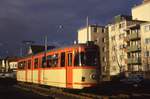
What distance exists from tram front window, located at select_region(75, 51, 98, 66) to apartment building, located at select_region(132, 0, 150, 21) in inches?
2676

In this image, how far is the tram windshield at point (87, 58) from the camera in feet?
78.0

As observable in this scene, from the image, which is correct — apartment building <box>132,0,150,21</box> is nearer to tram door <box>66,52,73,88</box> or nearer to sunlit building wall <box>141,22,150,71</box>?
sunlit building wall <box>141,22,150,71</box>

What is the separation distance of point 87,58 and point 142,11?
71611 mm

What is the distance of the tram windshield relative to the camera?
78.0ft

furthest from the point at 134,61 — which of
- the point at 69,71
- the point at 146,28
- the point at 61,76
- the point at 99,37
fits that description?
the point at 69,71

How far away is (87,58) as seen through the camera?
23922 mm

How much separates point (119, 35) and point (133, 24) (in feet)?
20.4

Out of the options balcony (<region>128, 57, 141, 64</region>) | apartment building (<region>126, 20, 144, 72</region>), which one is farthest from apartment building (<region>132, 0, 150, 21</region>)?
balcony (<region>128, 57, 141, 64</region>)

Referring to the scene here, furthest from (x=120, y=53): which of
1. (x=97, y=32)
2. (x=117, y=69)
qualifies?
(x=97, y=32)

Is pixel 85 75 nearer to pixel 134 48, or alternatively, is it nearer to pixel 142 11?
pixel 134 48

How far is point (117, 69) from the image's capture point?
91.5 meters

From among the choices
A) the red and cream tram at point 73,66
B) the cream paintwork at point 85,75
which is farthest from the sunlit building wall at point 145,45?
the cream paintwork at point 85,75

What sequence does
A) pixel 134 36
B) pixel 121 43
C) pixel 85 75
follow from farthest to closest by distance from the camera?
pixel 121 43 → pixel 134 36 → pixel 85 75

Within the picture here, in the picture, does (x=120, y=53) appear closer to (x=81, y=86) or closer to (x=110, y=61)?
(x=110, y=61)
